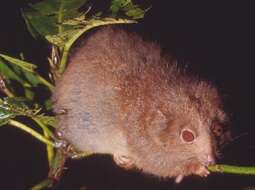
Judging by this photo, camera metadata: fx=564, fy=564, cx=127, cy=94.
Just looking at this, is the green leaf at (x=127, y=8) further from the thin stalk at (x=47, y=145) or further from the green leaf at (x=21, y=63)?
the thin stalk at (x=47, y=145)

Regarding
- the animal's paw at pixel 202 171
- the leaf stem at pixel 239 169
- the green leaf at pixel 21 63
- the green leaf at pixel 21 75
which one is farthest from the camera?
the green leaf at pixel 21 75

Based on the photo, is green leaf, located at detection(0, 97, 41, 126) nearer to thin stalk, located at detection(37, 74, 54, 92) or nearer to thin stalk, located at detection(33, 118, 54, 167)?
thin stalk, located at detection(33, 118, 54, 167)

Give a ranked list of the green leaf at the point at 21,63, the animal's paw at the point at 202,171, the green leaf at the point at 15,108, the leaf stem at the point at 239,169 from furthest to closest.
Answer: the animal's paw at the point at 202,171 → the green leaf at the point at 21,63 → the green leaf at the point at 15,108 → the leaf stem at the point at 239,169

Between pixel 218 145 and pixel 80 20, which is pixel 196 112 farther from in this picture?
pixel 80 20

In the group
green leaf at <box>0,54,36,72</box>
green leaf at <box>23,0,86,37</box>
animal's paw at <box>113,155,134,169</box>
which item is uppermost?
green leaf at <box>23,0,86,37</box>

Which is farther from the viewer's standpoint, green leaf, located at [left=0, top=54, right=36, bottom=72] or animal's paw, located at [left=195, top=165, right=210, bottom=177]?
animal's paw, located at [left=195, top=165, right=210, bottom=177]

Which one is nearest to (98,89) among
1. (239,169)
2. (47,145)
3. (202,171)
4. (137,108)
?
(137,108)

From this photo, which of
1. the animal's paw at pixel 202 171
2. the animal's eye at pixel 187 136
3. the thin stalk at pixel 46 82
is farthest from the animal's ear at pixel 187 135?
the thin stalk at pixel 46 82

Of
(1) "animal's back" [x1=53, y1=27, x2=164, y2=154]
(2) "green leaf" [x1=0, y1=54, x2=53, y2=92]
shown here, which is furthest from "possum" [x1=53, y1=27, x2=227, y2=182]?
(2) "green leaf" [x1=0, y1=54, x2=53, y2=92]
